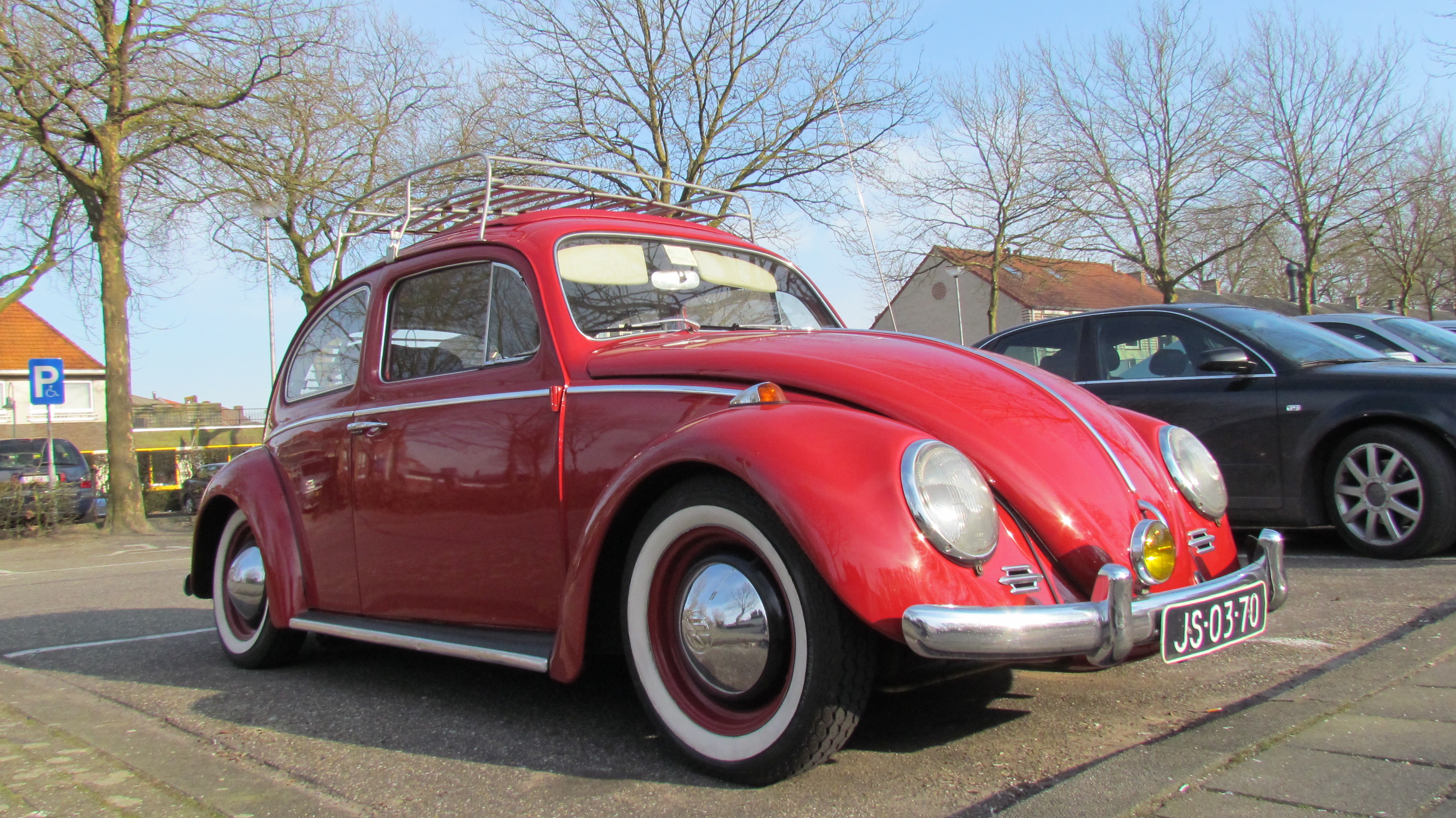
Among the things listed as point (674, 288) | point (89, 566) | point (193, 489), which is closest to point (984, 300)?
point (193, 489)

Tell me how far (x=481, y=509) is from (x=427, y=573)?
1.33 ft

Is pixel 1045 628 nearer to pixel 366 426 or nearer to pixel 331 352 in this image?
pixel 366 426

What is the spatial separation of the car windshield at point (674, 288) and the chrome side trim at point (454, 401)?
28 centimetres

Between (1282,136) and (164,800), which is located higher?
(1282,136)

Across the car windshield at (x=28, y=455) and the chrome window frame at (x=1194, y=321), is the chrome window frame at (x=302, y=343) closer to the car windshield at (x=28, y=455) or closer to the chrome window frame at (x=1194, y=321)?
the chrome window frame at (x=1194, y=321)

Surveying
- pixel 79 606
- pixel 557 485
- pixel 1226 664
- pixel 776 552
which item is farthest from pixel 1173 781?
pixel 79 606

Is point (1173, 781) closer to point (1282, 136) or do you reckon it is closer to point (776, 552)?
point (776, 552)

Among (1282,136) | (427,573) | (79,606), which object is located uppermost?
(1282,136)

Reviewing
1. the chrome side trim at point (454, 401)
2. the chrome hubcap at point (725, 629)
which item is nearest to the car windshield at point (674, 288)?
the chrome side trim at point (454, 401)

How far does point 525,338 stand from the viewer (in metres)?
3.44

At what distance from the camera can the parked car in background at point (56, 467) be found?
55.0ft

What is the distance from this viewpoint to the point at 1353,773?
221 cm

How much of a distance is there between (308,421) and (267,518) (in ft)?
1.40

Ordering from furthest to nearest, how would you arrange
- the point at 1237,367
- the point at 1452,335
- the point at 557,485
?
the point at 1452,335
the point at 1237,367
the point at 557,485
